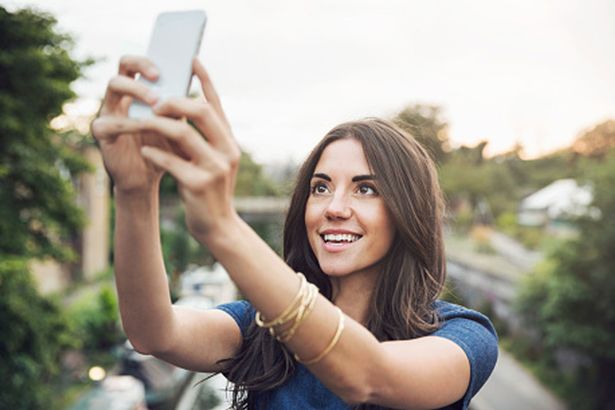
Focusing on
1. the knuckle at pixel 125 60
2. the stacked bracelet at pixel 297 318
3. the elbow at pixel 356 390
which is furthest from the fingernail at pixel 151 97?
the elbow at pixel 356 390

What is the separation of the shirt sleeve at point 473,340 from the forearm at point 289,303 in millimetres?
418

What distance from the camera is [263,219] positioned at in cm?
3909

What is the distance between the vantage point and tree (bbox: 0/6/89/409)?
734 cm

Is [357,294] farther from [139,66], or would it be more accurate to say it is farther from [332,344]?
[139,66]

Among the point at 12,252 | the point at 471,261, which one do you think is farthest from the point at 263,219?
the point at 12,252

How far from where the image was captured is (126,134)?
1086 millimetres

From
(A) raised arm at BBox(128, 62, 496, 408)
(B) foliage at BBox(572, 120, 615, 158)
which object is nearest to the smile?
(A) raised arm at BBox(128, 62, 496, 408)

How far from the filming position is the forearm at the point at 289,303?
1.07 meters

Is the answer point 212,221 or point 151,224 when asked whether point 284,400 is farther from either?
point 212,221

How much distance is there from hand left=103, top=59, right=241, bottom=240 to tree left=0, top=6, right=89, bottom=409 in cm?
679

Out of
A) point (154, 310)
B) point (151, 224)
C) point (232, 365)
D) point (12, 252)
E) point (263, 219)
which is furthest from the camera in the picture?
point (263, 219)

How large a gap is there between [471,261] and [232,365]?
1016 inches

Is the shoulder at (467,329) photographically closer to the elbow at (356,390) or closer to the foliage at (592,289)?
the elbow at (356,390)

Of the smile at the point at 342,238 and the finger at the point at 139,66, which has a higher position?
the finger at the point at 139,66
